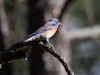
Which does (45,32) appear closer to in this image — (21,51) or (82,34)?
(21,51)

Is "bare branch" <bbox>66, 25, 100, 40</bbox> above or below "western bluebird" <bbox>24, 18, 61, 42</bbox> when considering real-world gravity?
above

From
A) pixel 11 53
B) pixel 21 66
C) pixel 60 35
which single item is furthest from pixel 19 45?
pixel 21 66

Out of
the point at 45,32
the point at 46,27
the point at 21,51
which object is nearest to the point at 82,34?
the point at 46,27

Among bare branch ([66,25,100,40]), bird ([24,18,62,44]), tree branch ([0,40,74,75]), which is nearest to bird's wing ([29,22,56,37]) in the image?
bird ([24,18,62,44])

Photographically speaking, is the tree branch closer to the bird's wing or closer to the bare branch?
the bird's wing

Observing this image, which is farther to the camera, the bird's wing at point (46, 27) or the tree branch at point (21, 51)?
the bird's wing at point (46, 27)

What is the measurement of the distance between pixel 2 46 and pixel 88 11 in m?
2.04

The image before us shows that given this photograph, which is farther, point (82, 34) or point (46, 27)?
point (82, 34)

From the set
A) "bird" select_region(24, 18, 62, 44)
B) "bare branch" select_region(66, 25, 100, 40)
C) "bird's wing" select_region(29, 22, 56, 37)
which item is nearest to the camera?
"bird" select_region(24, 18, 62, 44)

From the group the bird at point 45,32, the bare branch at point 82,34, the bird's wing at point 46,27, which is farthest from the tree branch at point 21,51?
the bare branch at point 82,34

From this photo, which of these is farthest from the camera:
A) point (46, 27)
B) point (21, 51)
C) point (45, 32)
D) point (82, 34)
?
point (82, 34)

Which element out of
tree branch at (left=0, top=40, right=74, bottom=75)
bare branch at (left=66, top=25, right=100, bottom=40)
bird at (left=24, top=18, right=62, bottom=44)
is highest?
bare branch at (left=66, top=25, right=100, bottom=40)

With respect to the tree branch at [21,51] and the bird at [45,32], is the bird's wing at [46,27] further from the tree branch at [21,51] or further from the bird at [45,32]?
the tree branch at [21,51]

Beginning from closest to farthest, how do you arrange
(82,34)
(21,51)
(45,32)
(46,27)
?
1. (21,51)
2. (45,32)
3. (46,27)
4. (82,34)
